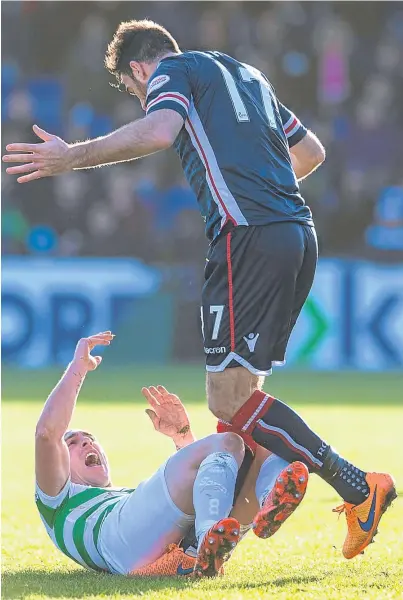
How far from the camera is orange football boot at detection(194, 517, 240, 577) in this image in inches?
152

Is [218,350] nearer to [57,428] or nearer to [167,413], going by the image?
[167,413]

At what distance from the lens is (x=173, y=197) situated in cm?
1778

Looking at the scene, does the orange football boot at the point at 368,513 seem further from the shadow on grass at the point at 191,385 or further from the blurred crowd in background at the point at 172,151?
the blurred crowd in background at the point at 172,151

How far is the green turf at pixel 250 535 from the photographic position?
406 centimetres

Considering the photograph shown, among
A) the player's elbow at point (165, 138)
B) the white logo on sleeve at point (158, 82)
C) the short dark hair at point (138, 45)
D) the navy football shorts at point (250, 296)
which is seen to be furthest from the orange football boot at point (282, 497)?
the short dark hair at point (138, 45)

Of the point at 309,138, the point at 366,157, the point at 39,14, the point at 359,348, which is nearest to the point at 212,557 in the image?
the point at 309,138

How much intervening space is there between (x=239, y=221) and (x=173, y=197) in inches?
523

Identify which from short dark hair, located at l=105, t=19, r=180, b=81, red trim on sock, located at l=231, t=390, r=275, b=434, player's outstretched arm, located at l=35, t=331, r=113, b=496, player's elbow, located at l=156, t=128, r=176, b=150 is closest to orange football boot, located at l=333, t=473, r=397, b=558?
red trim on sock, located at l=231, t=390, r=275, b=434

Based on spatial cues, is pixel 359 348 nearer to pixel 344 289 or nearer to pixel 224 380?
pixel 344 289

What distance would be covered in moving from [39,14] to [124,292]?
5749mm

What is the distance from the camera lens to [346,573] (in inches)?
172

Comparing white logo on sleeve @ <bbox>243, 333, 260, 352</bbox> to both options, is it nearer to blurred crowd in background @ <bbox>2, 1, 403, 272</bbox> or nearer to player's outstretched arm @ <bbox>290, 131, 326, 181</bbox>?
player's outstretched arm @ <bbox>290, 131, 326, 181</bbox>

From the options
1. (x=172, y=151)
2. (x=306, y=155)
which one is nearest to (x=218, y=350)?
(x=306, y=155)

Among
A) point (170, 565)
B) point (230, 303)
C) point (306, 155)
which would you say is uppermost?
point (306, 155)
